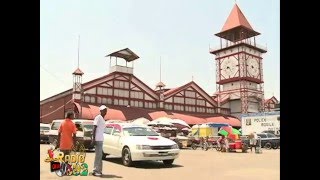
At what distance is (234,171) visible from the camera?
30.5ft

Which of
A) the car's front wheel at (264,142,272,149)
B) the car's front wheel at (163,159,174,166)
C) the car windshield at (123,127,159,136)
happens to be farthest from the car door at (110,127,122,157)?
the car's front wheel at (264,142,272,149)

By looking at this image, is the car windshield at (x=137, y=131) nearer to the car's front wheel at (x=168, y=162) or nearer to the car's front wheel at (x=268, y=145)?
the car's front wheel at (x=168, y=162)

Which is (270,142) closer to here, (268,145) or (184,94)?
(268,145)

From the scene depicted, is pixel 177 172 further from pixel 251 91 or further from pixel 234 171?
pixel 251 91

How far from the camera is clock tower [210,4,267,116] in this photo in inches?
1891

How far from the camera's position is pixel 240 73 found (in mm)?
49344

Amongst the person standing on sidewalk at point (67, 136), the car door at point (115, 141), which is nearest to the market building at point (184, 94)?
the car door at point (115, 141)

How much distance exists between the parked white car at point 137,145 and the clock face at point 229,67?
4012 cm

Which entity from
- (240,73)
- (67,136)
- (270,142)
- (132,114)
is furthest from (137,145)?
(240,73)

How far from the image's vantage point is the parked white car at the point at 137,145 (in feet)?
31.6

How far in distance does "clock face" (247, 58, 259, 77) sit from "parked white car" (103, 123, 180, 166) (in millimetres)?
39868

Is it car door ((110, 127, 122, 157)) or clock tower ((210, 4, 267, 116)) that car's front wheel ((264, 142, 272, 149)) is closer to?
car door ((110, 127, 122, 157))
